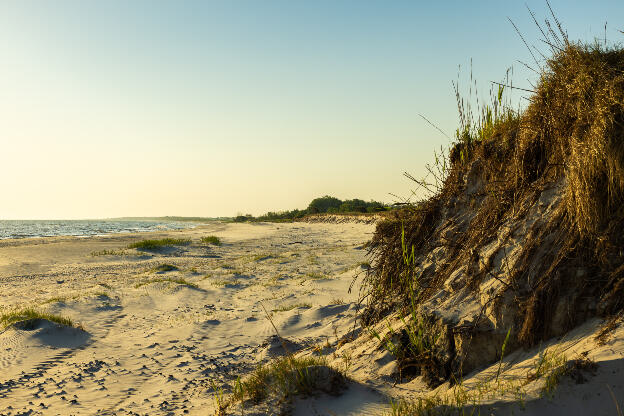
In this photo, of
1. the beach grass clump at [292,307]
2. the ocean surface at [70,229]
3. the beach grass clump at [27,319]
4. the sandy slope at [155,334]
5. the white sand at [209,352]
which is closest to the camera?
the white sand at [209,352]

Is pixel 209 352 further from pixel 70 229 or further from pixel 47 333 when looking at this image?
pixel 70 229

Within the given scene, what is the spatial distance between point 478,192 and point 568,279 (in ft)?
5.68

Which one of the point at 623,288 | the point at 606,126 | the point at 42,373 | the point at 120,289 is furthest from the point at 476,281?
the point at 120,289

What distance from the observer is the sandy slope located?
4.17 m

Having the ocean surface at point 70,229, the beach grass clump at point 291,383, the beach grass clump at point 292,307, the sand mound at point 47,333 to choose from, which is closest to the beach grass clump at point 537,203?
the beach grass clump at point 291,383

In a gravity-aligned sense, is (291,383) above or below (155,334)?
above

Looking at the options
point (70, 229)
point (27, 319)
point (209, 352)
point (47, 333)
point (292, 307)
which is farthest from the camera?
point (70, 229)

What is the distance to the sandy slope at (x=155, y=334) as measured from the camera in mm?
4172

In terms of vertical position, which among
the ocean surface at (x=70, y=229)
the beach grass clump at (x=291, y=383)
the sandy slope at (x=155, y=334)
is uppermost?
the beach grass clump at (x=291, y=383)

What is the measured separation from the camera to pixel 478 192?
4.57 m

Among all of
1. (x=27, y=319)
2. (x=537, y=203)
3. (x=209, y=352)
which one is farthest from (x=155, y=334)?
(x=537, y=203)

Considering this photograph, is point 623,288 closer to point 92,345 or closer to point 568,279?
point 568,279

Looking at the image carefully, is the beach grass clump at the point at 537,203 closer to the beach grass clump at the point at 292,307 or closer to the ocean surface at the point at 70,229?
the beach grass clump at the point at 292,307

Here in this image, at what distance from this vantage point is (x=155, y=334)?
6.38 m
